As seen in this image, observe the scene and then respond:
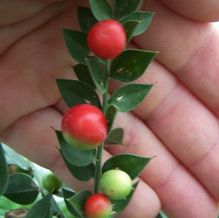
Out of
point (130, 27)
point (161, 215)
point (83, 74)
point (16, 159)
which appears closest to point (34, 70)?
point (16, 159)

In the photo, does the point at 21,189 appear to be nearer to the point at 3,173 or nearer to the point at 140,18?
the point at 3,173

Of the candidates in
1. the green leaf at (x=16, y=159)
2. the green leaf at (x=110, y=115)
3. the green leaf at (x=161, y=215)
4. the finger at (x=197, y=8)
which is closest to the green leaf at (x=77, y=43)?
the green leaf at (x=110, y=115)

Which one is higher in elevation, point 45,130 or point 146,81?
point 146,81

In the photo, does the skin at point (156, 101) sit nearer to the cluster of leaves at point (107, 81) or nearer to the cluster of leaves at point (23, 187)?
the cluster of leaves at point (23, 187)

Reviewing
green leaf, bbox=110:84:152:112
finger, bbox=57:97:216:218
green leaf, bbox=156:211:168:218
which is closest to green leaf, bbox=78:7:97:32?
green leaf, bbox=110:84:152:112

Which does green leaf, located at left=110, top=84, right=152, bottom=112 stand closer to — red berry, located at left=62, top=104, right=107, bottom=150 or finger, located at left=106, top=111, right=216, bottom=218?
red berry, located at left=62, top=104, right=107, bottom=150

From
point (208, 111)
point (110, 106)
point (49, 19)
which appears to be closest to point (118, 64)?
point (110, 106)

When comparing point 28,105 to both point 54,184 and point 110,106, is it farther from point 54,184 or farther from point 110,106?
point 110,106
